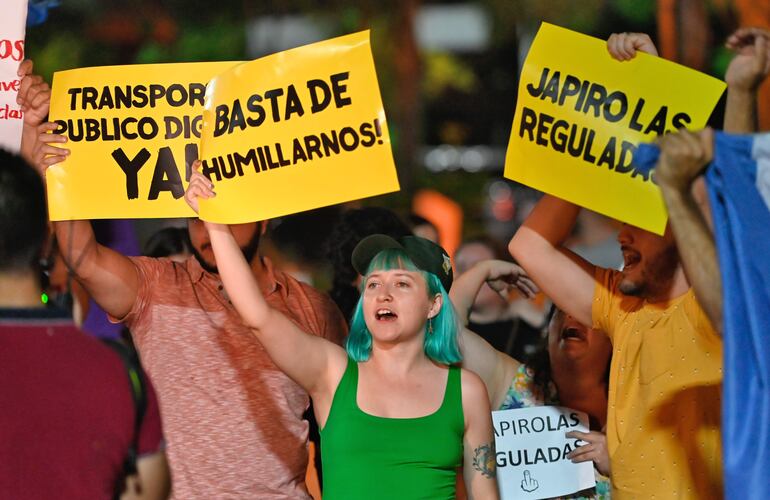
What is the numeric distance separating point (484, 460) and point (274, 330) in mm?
774

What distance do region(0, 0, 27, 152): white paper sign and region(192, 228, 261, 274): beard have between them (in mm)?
738

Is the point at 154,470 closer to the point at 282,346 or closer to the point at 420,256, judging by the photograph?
the point at 282,346

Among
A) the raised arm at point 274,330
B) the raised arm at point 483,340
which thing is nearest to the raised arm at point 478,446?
the raised arm at point 274,330

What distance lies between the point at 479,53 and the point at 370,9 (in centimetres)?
560

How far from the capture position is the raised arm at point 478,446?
4156 millimetres

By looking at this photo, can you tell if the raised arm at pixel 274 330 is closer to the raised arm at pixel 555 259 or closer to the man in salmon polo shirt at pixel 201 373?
the man in salmon polo shirt at pixel 201 373

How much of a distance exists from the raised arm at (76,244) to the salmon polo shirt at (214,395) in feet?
0.22

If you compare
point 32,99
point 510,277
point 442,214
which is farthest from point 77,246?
point 442,214

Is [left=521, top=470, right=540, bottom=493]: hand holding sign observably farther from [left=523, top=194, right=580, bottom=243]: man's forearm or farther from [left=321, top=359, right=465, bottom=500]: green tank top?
[left=523, top=194, right=580, bottom=243]: man's forearm

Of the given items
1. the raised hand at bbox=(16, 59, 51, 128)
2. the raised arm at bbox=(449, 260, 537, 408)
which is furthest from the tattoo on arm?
the raised hand at bbox=(16, 59, 51, 128)

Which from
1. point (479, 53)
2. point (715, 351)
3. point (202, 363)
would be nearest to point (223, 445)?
point (202, 363)

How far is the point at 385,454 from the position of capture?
402cm

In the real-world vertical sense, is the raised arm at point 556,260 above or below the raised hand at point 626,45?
below

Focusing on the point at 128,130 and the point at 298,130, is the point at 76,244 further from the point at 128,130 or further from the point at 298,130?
the point at 298,130
